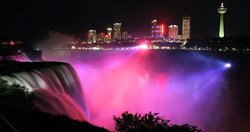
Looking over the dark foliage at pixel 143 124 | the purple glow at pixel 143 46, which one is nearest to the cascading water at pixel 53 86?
the dark foliage at pixel 143 124

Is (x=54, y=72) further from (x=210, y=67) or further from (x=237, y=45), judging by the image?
(x=237, y=45)

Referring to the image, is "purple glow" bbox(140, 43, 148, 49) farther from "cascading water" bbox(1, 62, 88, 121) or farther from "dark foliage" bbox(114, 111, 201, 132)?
"dark foliage" bbox(114, 111, 201, 132)

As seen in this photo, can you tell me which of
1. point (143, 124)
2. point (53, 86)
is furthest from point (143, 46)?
point (143, 124)

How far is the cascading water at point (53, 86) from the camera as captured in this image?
1430 centimetres

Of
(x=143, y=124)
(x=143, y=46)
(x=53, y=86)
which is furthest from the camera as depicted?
(x=143, y=46)

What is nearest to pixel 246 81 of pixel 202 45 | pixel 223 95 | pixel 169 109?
pixel 223 95

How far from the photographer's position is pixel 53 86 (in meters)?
16.7

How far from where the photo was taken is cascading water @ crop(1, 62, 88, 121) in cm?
1430

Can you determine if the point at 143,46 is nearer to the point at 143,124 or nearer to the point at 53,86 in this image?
the point at 53,86

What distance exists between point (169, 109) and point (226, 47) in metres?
79.3

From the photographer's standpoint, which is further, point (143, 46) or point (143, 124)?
point (143, 46)

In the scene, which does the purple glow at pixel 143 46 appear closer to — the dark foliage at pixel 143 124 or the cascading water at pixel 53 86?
the cascading water at pixel 53 86

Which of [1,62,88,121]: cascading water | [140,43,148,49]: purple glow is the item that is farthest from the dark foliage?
[140,43,148,49]: purple glow

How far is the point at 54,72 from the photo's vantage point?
17734 mm
